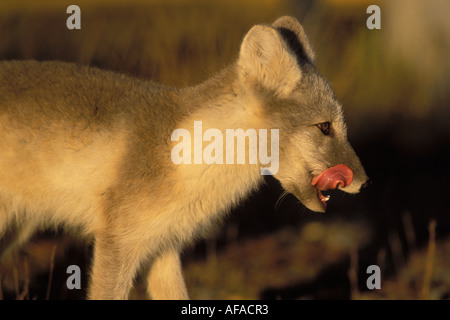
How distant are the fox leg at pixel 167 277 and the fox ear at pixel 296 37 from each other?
162 cm

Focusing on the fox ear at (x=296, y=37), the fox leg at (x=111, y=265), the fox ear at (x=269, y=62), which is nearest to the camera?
the fox ear at (x=269, y=62)

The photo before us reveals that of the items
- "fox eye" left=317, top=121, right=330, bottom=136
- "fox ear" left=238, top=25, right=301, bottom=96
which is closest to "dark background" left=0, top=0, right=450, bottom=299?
"fox ear" left=238, top=25, right=301, bottom=96

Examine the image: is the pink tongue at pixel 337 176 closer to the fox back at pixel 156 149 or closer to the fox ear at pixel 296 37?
the fox back at pixel 156 149

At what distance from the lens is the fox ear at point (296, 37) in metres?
3.86

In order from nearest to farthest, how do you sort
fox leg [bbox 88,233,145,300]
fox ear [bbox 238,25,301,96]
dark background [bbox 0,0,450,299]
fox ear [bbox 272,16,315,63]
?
fox ear [bbox 238,25,301,96] < fox leg [bbox 88,233,145,300] < fox ear [bbox 272,16,315,63] < dark background [bbox 0,0,450,299]

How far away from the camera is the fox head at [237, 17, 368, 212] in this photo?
3281 millimetres

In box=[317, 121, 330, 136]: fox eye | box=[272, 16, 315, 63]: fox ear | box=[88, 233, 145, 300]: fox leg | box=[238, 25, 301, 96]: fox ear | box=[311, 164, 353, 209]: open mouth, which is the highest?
box=[272, 16, 315, 63]: fox ear

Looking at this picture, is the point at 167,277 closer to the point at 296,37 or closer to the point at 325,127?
the point at 325,127

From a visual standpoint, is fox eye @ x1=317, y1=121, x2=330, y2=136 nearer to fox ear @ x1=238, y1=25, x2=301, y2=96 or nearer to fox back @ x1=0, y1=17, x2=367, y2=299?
fox back @ x1=0, y1=17, x2=367, y2=299

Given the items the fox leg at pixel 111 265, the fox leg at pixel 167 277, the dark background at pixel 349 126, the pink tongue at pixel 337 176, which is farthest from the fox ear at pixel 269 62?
the dark background at pixel 349 126

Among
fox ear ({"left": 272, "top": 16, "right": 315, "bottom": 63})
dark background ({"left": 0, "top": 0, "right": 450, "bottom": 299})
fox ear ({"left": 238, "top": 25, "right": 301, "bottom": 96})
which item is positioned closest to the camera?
fox ear ({"left": 238, "top": 25, "right": 301, "bottom": 96})

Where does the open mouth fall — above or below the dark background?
below

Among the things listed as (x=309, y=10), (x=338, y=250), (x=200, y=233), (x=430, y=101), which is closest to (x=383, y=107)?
(x=430, y=101)

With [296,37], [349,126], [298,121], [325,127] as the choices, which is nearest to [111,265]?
[298,121]
